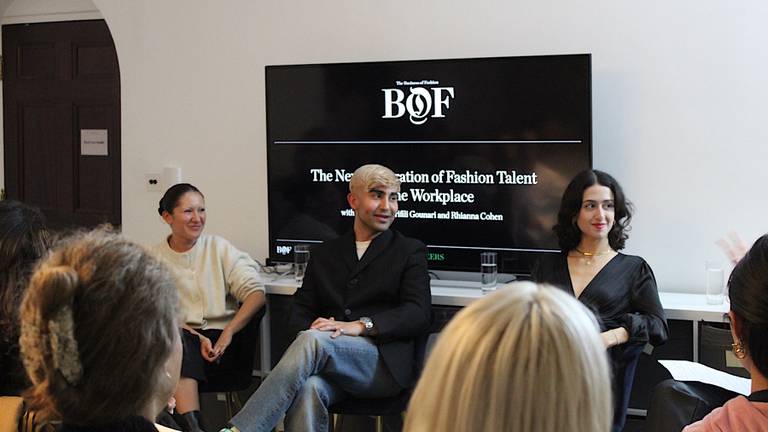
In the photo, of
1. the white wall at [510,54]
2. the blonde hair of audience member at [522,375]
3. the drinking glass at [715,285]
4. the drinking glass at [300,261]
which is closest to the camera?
the blonde hair of audience member at [522,375]

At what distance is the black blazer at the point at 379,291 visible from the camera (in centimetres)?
384

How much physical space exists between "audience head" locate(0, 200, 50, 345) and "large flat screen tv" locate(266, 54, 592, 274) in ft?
7.69

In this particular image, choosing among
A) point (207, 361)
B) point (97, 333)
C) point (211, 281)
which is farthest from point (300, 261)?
point (97, 333)

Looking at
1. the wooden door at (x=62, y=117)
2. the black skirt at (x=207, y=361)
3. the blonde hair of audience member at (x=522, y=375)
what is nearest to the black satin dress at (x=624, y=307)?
the black skirt at (x=207, y=361)

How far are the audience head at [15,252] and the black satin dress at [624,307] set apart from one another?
7.03ft

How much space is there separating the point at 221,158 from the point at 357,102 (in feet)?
3.33

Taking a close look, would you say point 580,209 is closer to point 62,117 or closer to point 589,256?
point 589,256

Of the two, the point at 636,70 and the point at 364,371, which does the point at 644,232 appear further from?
the point at 364,371

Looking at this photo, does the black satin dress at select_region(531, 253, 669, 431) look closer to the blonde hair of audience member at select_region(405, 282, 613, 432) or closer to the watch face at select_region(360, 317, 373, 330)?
the watch face at select_region(360, 317, 373, 330)

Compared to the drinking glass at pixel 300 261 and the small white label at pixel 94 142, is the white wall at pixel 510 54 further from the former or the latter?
the drinking glass at pixel 300 261

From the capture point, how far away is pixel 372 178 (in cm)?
410

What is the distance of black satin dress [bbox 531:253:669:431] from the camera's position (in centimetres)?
361

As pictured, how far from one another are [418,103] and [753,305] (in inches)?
111

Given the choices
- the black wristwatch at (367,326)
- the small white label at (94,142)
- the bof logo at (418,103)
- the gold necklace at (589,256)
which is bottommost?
the black wristwatch at (367,326)
